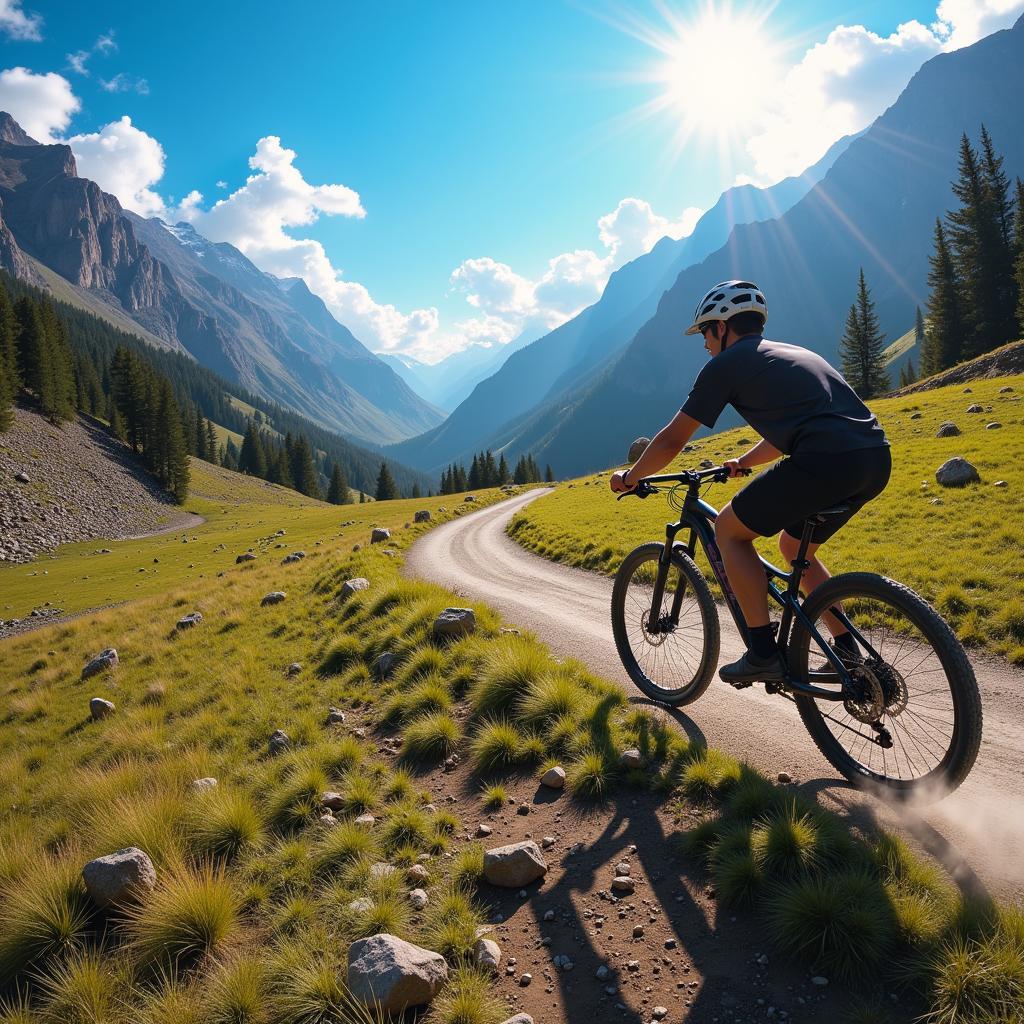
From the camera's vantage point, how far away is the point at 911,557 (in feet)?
36.7

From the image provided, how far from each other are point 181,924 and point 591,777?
141 inches

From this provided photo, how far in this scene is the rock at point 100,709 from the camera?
43.2 feet

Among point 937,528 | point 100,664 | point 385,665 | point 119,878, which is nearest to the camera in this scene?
point 119,878

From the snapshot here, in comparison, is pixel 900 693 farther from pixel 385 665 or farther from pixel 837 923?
pixel 385 665

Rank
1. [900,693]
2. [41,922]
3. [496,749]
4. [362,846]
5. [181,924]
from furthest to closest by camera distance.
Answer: [496,749], [362,846], [41,922], [900,693], [181,924]

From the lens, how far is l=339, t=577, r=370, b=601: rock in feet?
51.3

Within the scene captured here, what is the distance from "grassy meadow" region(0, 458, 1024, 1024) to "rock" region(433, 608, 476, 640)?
9.2 inches

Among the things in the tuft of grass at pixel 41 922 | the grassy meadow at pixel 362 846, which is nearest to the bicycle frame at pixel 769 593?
the grassy meadow at pixel 362 846

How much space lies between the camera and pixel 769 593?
5504mm

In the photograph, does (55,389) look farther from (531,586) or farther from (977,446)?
(977,446)

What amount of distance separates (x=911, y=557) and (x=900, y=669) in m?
7.80

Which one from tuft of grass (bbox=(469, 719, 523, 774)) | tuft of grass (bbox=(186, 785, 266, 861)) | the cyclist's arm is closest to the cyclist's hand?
the cyclist's arm

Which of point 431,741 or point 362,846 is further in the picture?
point 431,741

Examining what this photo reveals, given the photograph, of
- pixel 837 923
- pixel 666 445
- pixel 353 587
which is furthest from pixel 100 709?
pixel 837 923
